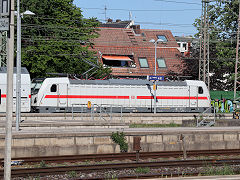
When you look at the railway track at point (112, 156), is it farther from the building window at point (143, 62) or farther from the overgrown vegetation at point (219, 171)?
the building window at point (143, 62)

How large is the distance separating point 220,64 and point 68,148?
1474 inches

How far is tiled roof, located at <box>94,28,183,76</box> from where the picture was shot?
6388 cm

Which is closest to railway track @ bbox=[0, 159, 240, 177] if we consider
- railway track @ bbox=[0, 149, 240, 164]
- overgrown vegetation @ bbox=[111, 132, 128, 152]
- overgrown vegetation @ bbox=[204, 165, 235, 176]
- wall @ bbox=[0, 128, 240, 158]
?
overgrown vegetation @ bbox=[204, 165, 235, 176]

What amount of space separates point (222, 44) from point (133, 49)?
1722 cm

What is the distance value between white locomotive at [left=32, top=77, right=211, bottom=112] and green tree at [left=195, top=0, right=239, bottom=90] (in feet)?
50.4

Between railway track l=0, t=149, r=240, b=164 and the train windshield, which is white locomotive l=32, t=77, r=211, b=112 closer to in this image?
the train windshield

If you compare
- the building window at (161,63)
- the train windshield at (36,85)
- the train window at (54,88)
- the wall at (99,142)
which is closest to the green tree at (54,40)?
the train windshield at (36,85)

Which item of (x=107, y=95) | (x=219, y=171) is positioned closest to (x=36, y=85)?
(x=107, y=95)

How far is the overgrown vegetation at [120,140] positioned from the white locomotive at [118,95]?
38.0 feet

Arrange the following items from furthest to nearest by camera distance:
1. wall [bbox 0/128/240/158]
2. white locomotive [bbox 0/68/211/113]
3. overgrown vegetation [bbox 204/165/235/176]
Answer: white locomotive [bbox 0/68/211/113] < wall [bbox 0/128/240/158] < overgrown vegetation [bbox 204/165/235/176]

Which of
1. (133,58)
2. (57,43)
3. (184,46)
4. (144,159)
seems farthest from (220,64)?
(184,46)

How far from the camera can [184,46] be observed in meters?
107

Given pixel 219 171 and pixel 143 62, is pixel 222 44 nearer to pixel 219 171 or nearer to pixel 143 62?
pixel 143 62

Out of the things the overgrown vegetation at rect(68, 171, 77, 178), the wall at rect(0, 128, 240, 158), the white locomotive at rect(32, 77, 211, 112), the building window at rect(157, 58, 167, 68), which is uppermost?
the building window at rect(157, 58, 167, 68)
